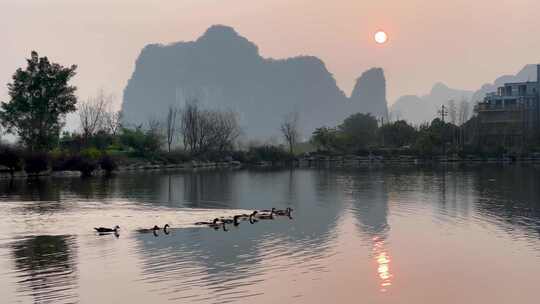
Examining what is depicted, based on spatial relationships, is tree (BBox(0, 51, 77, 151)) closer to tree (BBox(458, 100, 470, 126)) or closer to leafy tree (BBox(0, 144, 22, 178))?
leafy tree (BBox(0, 144, 22, 178))

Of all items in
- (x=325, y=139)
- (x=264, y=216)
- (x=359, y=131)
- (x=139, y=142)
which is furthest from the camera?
(x=359, y=131)

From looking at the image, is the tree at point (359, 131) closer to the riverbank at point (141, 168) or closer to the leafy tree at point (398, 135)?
the leafy tree at point (398, 135)

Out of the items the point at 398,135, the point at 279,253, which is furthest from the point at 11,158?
the point at 398,135

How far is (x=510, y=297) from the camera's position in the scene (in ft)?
43.0

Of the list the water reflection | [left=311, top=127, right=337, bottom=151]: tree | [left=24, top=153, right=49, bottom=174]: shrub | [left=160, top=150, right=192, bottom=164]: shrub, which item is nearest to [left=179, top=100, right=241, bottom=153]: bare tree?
[left=160, top=150, right=192, bottom=164]: shrub

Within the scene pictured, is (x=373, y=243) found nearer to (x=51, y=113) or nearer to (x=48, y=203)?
(x=48, y=203)

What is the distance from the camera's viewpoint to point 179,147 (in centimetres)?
9394

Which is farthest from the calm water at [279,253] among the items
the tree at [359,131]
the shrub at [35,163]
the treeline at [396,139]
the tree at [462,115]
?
the tree at [462,115]

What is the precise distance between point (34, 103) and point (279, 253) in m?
46.1

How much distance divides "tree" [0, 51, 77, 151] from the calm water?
28246 millimetres

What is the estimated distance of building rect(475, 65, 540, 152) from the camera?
96.1 meters

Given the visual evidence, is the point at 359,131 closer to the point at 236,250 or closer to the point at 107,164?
the point at 107,164

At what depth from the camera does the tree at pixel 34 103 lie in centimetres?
5781

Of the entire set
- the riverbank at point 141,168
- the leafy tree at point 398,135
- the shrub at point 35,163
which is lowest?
the riverbank at point 141,168
